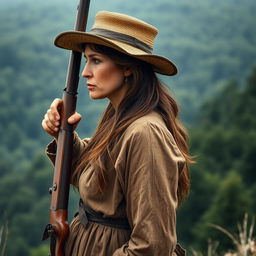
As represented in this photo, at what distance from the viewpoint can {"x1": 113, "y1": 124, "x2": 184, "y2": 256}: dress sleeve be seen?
301 centimetres

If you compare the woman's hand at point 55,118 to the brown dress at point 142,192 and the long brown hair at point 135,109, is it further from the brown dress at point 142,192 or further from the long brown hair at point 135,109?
the brown dress at point 142,192

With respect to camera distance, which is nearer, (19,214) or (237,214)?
(237,214)

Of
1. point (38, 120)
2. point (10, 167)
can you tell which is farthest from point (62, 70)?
point (10, 167)

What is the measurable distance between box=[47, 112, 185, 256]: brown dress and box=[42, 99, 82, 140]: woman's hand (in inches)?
14.5

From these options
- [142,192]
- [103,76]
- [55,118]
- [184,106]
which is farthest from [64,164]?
[184,106]

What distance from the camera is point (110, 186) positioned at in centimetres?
321

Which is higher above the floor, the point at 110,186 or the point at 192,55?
the point at 110,186

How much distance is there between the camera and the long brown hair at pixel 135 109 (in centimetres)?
324

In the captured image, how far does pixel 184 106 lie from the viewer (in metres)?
114

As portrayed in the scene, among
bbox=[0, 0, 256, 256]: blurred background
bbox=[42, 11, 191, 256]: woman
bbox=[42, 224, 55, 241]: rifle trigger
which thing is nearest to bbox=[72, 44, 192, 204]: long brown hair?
bbox=[42, 11, 191, 256]: woman

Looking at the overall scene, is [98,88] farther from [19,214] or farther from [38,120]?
Answer: [38,120]

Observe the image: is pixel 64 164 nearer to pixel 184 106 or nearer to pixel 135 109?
pixel 135 109

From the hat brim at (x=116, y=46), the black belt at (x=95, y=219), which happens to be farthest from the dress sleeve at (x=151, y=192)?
the hat brim at (x=116, y=46)

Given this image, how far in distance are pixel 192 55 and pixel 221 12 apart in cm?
3918
